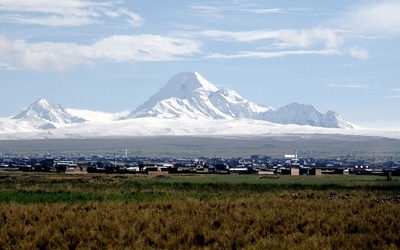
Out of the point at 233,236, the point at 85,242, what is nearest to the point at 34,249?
the point at 85,242

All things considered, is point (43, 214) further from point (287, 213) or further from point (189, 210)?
point (287, 213)

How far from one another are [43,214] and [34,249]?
239 inches

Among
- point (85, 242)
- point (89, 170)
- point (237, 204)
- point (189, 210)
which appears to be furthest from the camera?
point (89, 170)

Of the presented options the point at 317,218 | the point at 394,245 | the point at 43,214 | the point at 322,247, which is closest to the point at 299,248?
the point at 322,247

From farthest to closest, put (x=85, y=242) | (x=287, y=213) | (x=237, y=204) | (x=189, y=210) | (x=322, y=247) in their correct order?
(x=237, y=204)
(x=189, y=210)
(x=287, y=213)
(x=85, y=242)
(x=322, y=247)

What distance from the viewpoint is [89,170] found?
116875mm

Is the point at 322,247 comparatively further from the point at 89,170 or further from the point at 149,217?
the point at 89,170

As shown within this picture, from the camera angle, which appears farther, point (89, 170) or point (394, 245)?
point (89, 170)

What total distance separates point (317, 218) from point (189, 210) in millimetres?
5488

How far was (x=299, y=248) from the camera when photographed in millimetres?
21609

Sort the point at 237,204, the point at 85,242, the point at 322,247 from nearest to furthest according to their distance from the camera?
1. the point at 322,247
2. the point at 85,242
3. the point at 237,204

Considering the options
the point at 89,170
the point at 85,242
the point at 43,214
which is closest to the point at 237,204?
the point at 43,214

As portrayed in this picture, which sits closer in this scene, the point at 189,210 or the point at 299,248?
the point at 299,248

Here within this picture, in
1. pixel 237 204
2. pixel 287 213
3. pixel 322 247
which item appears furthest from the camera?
pixel 237 204
